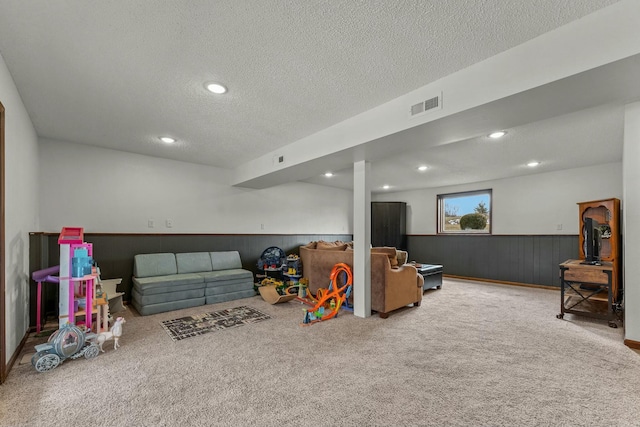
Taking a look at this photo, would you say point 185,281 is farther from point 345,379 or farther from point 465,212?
point 465,212

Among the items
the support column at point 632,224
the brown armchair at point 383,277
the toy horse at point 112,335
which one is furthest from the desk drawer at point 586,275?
the toy horse at point 112,335

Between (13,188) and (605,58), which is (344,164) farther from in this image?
(13,188)

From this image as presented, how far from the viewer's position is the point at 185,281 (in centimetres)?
423

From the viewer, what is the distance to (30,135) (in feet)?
11.1

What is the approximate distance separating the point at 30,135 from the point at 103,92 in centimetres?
150

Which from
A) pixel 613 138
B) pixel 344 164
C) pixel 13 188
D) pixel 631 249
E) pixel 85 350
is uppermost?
pixel 613 138

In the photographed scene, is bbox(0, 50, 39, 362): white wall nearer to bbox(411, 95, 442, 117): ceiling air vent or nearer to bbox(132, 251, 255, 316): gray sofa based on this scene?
bbox(132, 251, 255, 316): gray sofa

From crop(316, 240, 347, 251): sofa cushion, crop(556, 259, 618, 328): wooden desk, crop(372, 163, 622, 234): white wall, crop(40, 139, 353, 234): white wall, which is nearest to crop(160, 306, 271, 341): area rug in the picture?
crop(316, 240, 347, 251): sofa cushion

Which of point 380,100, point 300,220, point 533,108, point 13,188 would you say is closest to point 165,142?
point 13,188

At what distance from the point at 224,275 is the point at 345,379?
3.03 meters

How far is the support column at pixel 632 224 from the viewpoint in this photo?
2625 millimetres

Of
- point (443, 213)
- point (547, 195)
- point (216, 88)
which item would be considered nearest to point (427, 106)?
point (216, 88)

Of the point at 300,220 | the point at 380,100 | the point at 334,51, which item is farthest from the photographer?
the point at 300,220

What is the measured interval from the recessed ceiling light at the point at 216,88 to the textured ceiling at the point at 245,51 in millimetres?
84
